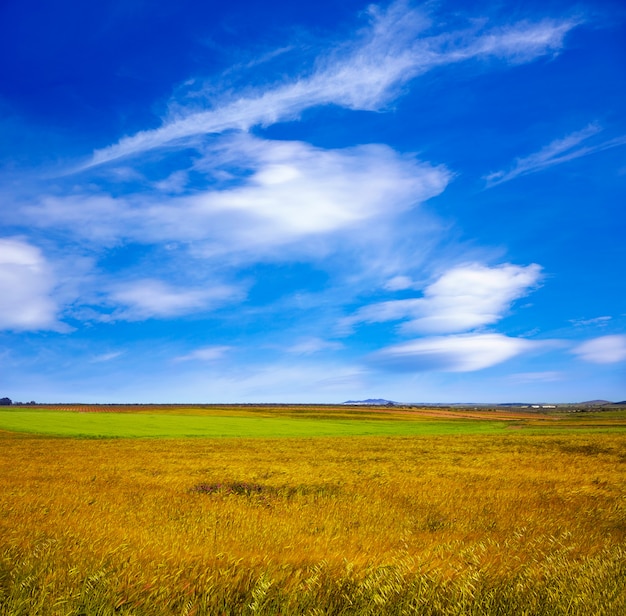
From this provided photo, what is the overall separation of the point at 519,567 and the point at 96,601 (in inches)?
167

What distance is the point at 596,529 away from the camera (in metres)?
8.59

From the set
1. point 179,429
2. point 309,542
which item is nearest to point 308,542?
point 309,542

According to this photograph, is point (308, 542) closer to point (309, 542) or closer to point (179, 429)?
point (309, 542)

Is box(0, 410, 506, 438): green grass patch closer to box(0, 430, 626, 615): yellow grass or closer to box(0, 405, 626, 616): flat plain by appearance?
box(0, 405, 626, 616): flat plain

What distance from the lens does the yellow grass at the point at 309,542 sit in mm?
3857

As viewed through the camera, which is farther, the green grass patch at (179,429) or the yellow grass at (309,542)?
the green grass patch at (179,429)

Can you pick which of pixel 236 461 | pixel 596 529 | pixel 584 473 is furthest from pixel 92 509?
pixel 584 473

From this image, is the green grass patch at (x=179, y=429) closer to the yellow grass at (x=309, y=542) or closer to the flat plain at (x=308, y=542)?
the flat plain at (x=308, y=542)

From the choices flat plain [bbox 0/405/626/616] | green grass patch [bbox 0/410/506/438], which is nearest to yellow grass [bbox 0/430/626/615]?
flat plain [bbox 0/405/626/616]

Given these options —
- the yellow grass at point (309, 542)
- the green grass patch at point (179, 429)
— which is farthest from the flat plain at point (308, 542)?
the green grass patch at point (179, 429)

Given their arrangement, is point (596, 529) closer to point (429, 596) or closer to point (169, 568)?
point (429, 596)

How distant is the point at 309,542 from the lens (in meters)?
6.05

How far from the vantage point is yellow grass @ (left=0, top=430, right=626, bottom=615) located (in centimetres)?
386

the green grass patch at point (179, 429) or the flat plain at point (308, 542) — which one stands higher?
the flat plain at point (308, 542)
